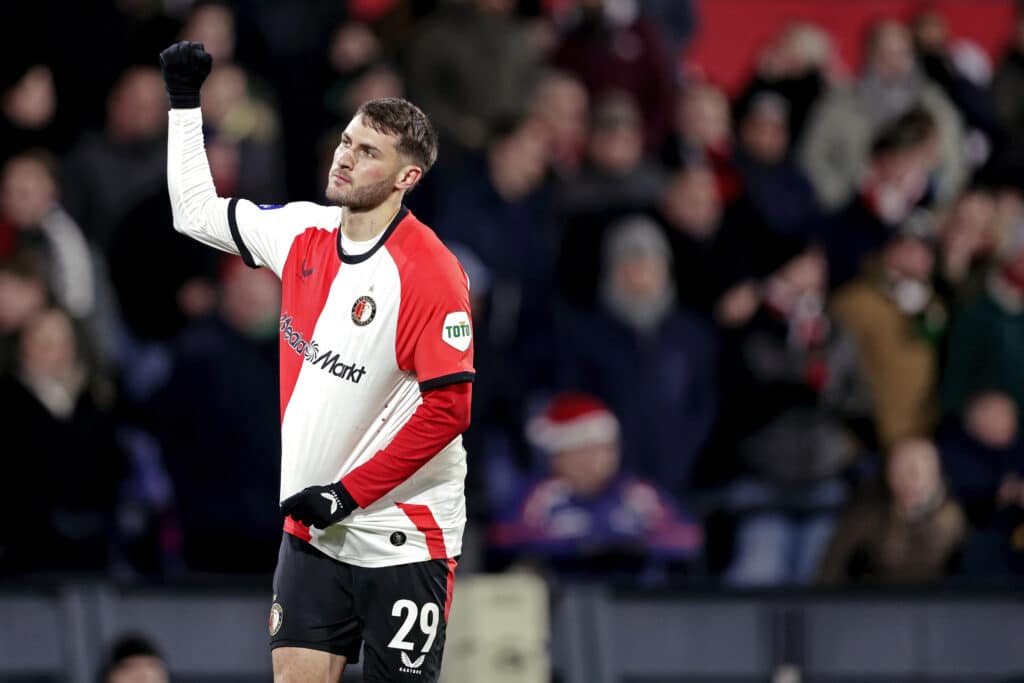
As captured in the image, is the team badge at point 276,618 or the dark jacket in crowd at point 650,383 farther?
the dark jacket in crowd at point 650,383

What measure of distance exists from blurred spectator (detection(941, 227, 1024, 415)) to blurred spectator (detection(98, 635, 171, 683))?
544cm

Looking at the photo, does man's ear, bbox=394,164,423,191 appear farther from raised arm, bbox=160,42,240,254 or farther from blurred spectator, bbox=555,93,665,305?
blurred spectator, bbox=555,93,665,305

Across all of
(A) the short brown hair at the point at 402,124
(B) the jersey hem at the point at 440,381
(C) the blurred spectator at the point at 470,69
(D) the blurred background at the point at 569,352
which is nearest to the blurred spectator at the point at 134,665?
(D) the blurred background at the point at 569,352

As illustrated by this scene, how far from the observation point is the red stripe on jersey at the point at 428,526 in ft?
21.7

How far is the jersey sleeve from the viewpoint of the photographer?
6.33 metres

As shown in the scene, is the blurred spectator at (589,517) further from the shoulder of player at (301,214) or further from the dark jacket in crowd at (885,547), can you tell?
the shoulder of player at (301,214)

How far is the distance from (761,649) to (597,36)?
17.9ft

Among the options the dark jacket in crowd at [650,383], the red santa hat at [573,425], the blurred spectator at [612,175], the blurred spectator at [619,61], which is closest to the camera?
the red santa hat at [573,425]

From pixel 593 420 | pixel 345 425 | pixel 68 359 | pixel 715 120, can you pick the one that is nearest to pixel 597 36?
pixel 715 120

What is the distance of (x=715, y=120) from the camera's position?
14117 millimetres

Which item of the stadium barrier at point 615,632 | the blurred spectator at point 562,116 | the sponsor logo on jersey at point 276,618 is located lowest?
the stadium barrier at point 615,632

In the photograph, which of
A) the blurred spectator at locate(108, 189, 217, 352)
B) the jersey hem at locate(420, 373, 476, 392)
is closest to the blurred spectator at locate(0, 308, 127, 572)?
the blurred spectator at locate(108, 189, 217, 352)

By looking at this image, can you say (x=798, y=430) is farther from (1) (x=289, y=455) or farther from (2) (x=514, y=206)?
(1) (x=289, y=455)

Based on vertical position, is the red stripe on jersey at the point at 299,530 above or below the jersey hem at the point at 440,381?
below
